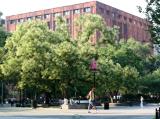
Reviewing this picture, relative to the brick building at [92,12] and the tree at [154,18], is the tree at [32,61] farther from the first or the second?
the brick building at [92,12]

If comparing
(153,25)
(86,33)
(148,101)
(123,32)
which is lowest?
(148,101)

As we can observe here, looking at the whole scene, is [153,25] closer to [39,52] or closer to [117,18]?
[39,52]

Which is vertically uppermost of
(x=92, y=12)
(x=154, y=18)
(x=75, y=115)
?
(x=92, y=12)

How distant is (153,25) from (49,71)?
96.4ft

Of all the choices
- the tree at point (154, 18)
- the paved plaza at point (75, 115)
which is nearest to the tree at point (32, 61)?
the paved plaza at point (75, 115)

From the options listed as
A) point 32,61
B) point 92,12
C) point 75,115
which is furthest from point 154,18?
point 92,12

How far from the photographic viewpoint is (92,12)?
116 meters

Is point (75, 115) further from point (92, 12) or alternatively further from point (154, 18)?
point (92, 12)

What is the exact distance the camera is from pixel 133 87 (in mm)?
63906

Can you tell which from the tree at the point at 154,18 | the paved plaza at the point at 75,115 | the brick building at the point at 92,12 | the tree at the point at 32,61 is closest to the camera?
the tree at the point at 154,18

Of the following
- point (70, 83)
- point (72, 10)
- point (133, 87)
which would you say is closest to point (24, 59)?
point (70, 83)

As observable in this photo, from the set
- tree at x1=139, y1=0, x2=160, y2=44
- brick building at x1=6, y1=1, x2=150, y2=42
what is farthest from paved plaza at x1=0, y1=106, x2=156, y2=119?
brick building at x1=6, y1=1, x2=150, y2=42

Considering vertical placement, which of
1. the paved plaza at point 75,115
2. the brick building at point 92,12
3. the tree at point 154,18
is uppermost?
the brick building at point 92,12

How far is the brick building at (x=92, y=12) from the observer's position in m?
119
